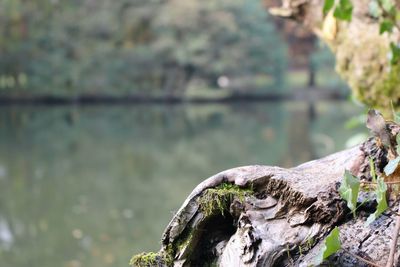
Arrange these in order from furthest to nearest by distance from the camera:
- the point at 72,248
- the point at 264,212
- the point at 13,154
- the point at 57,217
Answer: the point at 13,154 < the point at 57,217 < the point at 72,248 < the point at 264,212

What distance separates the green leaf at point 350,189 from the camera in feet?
2.37

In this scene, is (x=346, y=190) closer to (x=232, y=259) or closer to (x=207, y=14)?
(x=232, y=259)

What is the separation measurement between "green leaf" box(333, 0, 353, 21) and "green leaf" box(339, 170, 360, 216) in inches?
25.8

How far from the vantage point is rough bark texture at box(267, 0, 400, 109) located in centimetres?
176

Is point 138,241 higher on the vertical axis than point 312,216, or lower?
lower

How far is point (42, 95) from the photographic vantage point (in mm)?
16312

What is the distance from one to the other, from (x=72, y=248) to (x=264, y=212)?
3.50 meters

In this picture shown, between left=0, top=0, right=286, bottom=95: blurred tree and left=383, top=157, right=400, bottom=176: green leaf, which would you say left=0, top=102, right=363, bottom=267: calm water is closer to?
left=0, top=0, right=286, bottom=95: blurred tree

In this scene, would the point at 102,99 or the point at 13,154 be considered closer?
the point at 13,154

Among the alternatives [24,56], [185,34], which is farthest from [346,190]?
[185,34]

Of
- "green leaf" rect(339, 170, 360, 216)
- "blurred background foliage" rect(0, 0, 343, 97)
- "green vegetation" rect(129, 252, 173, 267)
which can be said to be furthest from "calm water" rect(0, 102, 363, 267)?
"green leaf" rect(339, 170, 360, 216)

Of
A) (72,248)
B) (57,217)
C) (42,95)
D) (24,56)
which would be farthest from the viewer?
(42,95)

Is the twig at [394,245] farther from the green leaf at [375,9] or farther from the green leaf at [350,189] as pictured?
the green leaf at [375,9]

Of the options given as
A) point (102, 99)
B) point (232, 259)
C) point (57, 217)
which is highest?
point (232, 259)
